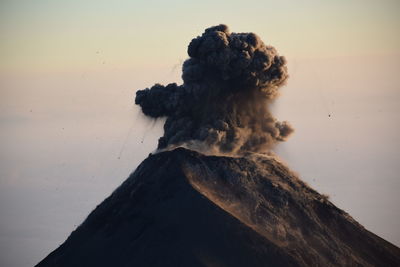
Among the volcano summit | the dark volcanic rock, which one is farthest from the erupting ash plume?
the dark volcanic rock

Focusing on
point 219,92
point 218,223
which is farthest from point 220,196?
point 219,92

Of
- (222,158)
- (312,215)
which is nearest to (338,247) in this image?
(312,215)

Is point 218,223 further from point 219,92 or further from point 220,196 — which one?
→ point 219,92

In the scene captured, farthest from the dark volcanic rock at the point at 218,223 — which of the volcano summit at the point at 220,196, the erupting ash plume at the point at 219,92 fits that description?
the erupting ash plume at the point at 219,92

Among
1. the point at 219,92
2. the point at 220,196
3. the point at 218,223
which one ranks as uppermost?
the point at 219,92

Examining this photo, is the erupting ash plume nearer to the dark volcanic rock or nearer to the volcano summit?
the volcano summit

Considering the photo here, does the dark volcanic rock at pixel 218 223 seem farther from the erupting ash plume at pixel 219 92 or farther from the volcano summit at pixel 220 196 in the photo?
the erupting ash plume at pixel 219 92
